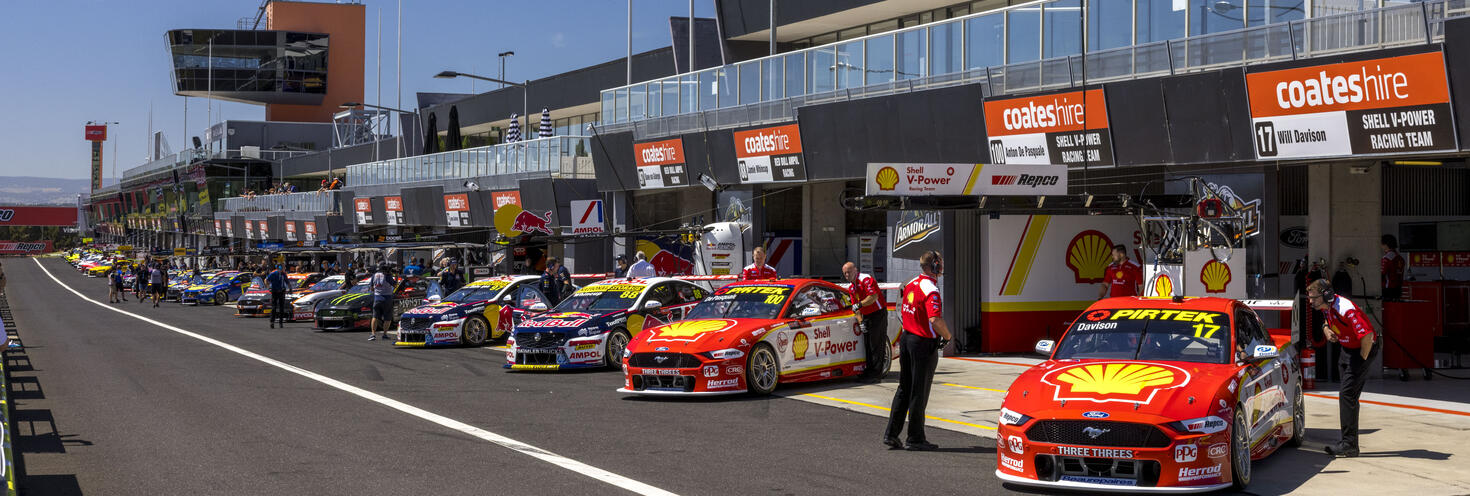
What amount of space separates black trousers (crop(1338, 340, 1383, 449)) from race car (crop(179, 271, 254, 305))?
43025mm

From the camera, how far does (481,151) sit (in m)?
39.9

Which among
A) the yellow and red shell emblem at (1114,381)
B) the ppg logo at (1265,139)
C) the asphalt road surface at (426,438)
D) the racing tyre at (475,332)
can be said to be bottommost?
the asphalt road surface at (426,438)

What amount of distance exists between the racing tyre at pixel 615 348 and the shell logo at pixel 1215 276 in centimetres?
783

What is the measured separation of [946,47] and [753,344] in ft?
25.2

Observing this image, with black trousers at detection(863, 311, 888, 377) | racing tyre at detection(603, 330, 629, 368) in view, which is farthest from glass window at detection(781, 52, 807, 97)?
black trousers at detection(863, 311, 888, 377)

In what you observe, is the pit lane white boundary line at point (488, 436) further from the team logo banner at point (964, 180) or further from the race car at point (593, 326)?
the team logo banner at point (964, 180)

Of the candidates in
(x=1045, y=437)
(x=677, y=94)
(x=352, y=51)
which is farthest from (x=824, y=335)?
(x=352, y=51)

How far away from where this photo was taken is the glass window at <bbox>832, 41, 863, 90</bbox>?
72.5 feet

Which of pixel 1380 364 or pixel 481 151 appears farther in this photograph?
pixel 481 151

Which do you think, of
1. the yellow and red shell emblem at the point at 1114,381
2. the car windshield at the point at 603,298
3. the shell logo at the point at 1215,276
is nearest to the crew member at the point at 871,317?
the shell logo at the point at 1215,276

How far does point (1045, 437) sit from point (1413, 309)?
10225 mm

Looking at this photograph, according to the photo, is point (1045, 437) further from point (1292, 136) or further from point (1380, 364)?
point (1380, 364)

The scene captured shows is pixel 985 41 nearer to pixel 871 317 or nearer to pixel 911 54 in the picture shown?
pixel 911 54

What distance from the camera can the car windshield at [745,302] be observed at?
49.9 feet
